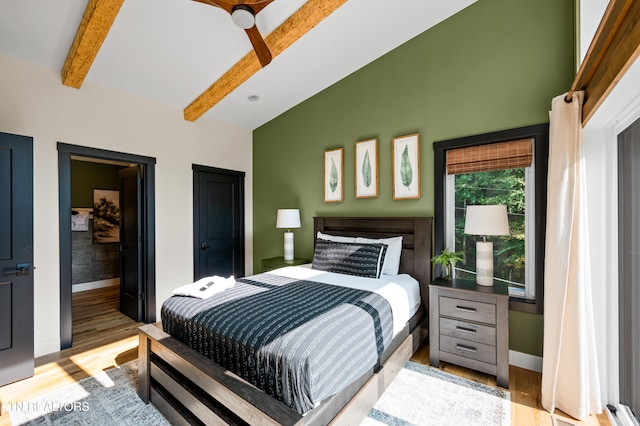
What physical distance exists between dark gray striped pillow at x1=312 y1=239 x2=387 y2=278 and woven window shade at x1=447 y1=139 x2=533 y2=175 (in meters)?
1.13

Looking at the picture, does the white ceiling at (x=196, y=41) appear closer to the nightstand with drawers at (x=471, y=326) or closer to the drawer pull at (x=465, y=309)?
the nightstand with drawers at (x=471, y=326)

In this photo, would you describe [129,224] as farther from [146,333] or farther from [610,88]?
[610,88]

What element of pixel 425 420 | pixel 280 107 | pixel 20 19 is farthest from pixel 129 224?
pixel 425 420

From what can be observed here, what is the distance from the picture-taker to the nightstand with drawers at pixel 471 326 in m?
2.31

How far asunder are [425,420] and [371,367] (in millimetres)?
501

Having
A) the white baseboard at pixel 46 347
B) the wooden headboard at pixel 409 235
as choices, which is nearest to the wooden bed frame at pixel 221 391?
the wooden headboard at pixel 409 235

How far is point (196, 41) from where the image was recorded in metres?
2.89

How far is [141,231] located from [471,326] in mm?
3828

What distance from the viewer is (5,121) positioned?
9.01 feet

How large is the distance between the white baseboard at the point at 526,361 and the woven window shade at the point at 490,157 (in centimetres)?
169

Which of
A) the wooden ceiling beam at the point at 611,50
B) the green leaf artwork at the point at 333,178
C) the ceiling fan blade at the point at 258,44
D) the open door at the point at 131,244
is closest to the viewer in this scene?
the wooden ceiling beam at the point at 611,50

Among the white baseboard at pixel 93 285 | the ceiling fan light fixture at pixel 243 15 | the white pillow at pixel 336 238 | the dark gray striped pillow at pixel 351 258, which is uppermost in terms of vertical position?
the ceiling fan light fixture at pixel 243 15

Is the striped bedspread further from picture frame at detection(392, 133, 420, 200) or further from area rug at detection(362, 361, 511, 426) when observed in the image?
picture frame at detection(392, 133, 420, 200)

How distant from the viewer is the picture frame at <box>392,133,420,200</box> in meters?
3.23
